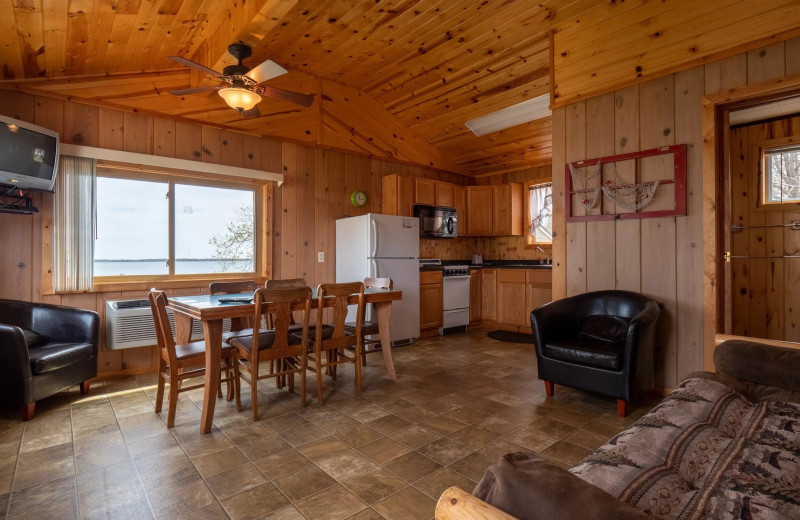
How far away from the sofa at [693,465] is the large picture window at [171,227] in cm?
407

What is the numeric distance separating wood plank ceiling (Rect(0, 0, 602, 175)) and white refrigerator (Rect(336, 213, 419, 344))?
3.68 feet

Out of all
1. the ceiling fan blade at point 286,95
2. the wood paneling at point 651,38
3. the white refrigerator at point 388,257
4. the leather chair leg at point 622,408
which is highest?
the wood paneling at point 651,38

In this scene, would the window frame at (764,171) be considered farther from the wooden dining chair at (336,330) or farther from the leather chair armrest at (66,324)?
the leather chair armrest at (66,324)

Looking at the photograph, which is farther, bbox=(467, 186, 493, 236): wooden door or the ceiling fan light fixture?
bbox=(467, 186, 493, 236): wooden door

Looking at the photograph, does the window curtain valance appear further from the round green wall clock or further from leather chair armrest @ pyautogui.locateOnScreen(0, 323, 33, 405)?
the round green wall clock

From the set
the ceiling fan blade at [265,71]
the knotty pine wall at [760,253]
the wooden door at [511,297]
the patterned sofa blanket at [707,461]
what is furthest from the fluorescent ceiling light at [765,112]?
the ceiling fan blade at [265,71]

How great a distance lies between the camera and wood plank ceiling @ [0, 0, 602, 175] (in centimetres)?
288

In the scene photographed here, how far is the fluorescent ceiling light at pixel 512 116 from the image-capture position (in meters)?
4.76

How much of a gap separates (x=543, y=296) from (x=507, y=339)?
2.59 ft

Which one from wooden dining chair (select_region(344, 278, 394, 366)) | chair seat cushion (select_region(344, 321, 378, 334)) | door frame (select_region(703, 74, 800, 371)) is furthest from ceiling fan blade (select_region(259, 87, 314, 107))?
door frame (select_region(703, 74, 800, 371))

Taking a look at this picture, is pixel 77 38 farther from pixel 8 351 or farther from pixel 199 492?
pixel 199 492

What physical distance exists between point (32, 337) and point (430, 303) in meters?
4.01

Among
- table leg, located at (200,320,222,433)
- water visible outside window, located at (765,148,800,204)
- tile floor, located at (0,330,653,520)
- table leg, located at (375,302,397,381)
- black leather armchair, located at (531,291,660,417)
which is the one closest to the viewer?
tile floor, located at (0,330,653,520)

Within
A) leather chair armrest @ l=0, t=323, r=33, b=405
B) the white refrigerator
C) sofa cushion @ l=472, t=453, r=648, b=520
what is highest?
Result: the white refrigerator
